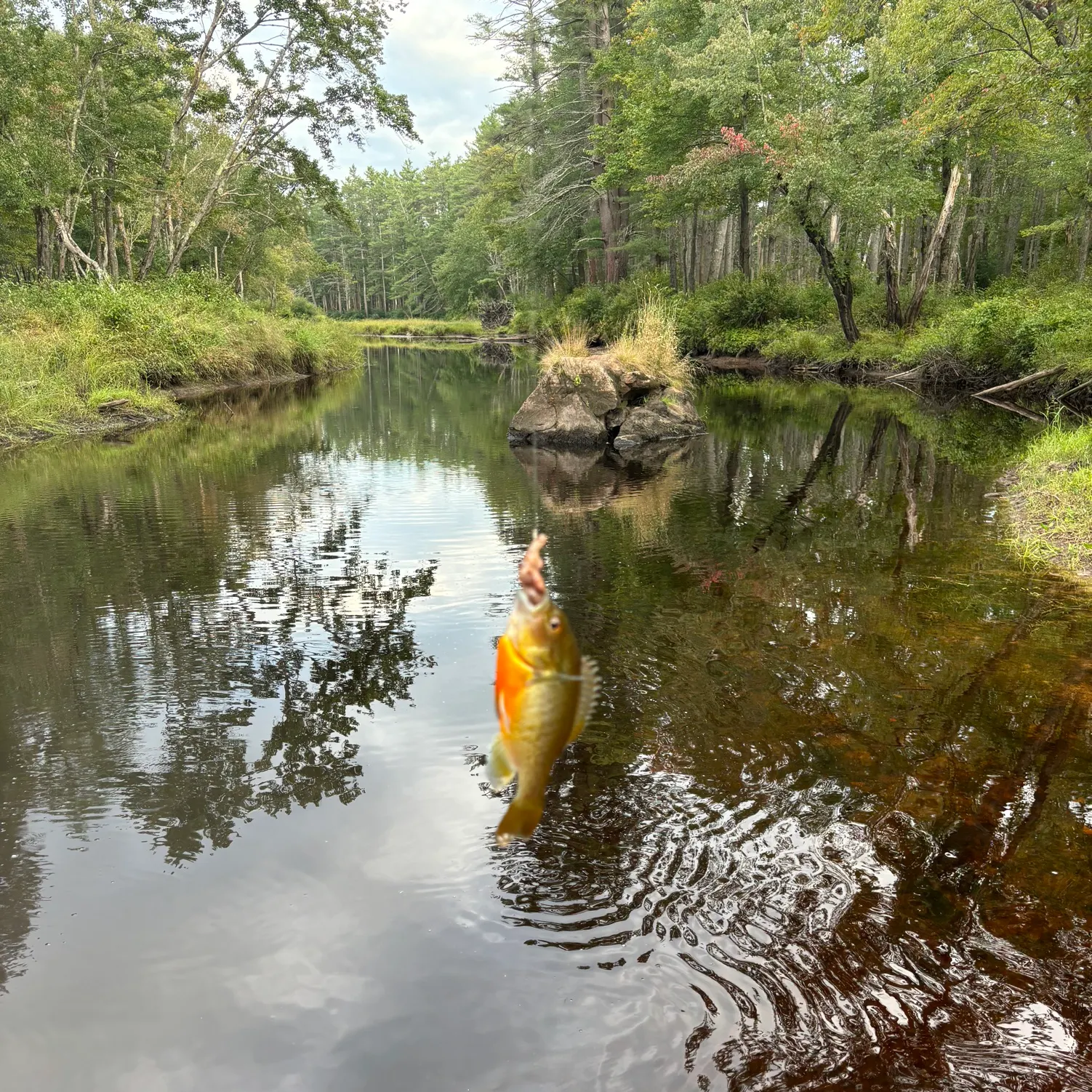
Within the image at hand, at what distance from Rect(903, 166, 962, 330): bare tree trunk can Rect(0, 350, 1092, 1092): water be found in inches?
757

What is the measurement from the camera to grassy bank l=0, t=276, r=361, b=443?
1514cm

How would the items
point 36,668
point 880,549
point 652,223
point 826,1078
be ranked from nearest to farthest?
point 826,1078 < point 36,668 < point 880,549 < point 652,223

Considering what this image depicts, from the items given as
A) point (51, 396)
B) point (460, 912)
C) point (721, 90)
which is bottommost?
point (460, 912)

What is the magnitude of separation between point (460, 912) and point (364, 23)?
26.9 m

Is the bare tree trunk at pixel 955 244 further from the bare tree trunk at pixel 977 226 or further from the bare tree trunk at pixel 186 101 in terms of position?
the bare tree trunk at pixel 186 101

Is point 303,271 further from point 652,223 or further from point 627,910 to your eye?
point 627,910

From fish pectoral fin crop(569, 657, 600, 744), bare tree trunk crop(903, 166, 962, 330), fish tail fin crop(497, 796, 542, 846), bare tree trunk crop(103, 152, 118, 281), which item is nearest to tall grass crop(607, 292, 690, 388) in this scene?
bare tree trunk crop(903, 166, 962, 330)

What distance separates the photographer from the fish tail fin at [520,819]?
141 cm

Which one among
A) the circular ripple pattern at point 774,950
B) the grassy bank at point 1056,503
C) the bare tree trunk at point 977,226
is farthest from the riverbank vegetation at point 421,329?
the circular ripple pattern at point 774,950

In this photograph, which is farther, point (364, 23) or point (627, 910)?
point (364, 23)

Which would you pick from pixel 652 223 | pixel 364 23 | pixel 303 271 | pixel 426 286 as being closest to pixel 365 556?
pixel 364 23

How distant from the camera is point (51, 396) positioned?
1528 cm

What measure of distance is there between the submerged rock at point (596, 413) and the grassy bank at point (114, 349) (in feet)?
29.4

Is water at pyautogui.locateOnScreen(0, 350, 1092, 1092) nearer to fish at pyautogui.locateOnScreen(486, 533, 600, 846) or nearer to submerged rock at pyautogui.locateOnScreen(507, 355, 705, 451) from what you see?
fish at pyautogui.locateOnScreen(486, 533, 600, 846)
